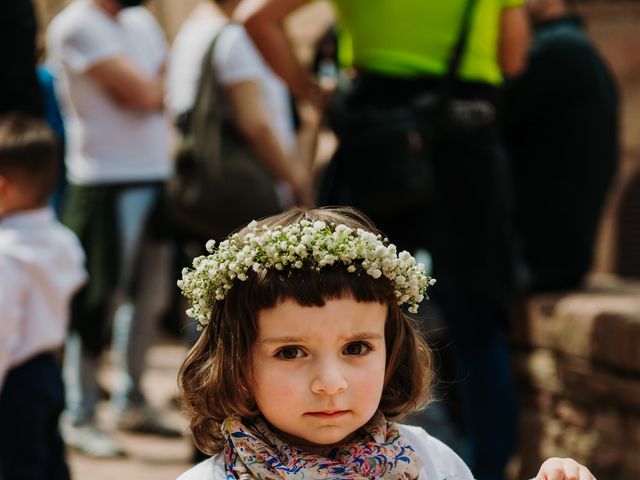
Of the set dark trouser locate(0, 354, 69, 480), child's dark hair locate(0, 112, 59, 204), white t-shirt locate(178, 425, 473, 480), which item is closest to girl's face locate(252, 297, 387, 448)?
white t-shirt locate(178, 425, 473, 480)

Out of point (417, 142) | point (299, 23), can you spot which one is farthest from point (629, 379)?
point (299, 23)

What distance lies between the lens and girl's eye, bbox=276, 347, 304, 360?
2598mm

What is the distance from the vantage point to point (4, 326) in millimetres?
4215

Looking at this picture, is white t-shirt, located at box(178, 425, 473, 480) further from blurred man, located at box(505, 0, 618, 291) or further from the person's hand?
blurred man, located at box(505, 0, 618, 291)

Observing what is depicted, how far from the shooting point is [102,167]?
5691 mm

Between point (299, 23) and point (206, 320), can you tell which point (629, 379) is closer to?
point (206, 320)

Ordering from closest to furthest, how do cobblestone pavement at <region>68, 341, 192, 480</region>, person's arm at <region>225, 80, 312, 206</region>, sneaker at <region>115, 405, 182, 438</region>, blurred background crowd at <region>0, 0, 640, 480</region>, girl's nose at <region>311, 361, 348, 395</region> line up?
girl's nose at <region>311, 361, 348, 395</region>
blurred background crowd at <region>0, 0, 640, 480</region>
person's arm at <region>225, 80, 312, 206</region>
cobblestone pavement at <region>68, 341, 192, 480</region>
sneaker at <region>115, 405, 182, 438</region>

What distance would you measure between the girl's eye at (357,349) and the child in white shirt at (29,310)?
6.04 ft

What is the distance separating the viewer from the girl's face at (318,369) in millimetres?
2561

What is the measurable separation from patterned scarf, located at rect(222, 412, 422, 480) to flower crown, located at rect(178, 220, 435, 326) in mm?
243

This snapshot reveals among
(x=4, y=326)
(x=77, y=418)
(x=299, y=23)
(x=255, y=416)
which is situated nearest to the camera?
(x=255, y=416)

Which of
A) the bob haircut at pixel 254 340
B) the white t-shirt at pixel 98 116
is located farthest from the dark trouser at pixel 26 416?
the bob haircut at pixel 254 340

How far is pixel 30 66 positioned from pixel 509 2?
155 cm

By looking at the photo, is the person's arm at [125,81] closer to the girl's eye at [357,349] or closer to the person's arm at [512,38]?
the person's arm at [512,38]
